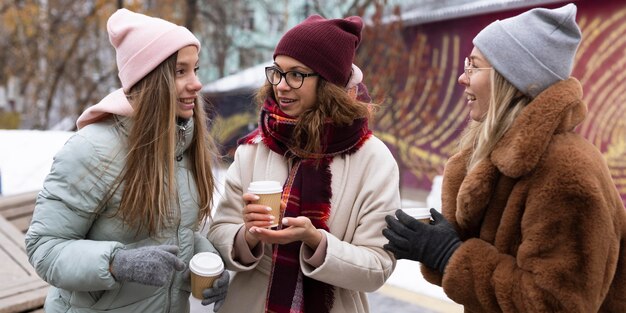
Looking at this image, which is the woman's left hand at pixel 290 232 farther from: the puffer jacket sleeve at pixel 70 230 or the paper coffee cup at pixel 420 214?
the puffer jacket sleeve at pixel 70 230

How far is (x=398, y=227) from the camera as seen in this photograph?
2.00 meters

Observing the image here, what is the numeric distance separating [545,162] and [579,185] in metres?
0.13

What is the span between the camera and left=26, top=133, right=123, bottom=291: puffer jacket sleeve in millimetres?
1774

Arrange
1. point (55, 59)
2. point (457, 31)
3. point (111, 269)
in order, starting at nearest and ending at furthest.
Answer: point (111, 269) → point (457, 31) → point (55, 59)

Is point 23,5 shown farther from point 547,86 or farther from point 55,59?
point 547,86

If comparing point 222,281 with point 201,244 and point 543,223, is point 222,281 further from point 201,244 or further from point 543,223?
point 543,223

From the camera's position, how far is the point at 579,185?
1.65m

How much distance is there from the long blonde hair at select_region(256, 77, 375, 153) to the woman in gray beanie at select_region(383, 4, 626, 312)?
42 cm

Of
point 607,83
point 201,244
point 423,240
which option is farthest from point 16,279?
Answer: point 607,83

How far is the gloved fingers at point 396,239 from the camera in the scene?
196cm

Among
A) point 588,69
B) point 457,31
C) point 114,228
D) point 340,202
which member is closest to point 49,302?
point 114,228

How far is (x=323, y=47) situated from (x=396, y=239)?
31.4 inches

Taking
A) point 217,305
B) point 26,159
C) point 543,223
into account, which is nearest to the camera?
point 543,223

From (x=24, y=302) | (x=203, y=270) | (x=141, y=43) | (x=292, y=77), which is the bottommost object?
(x=24, y=302)
